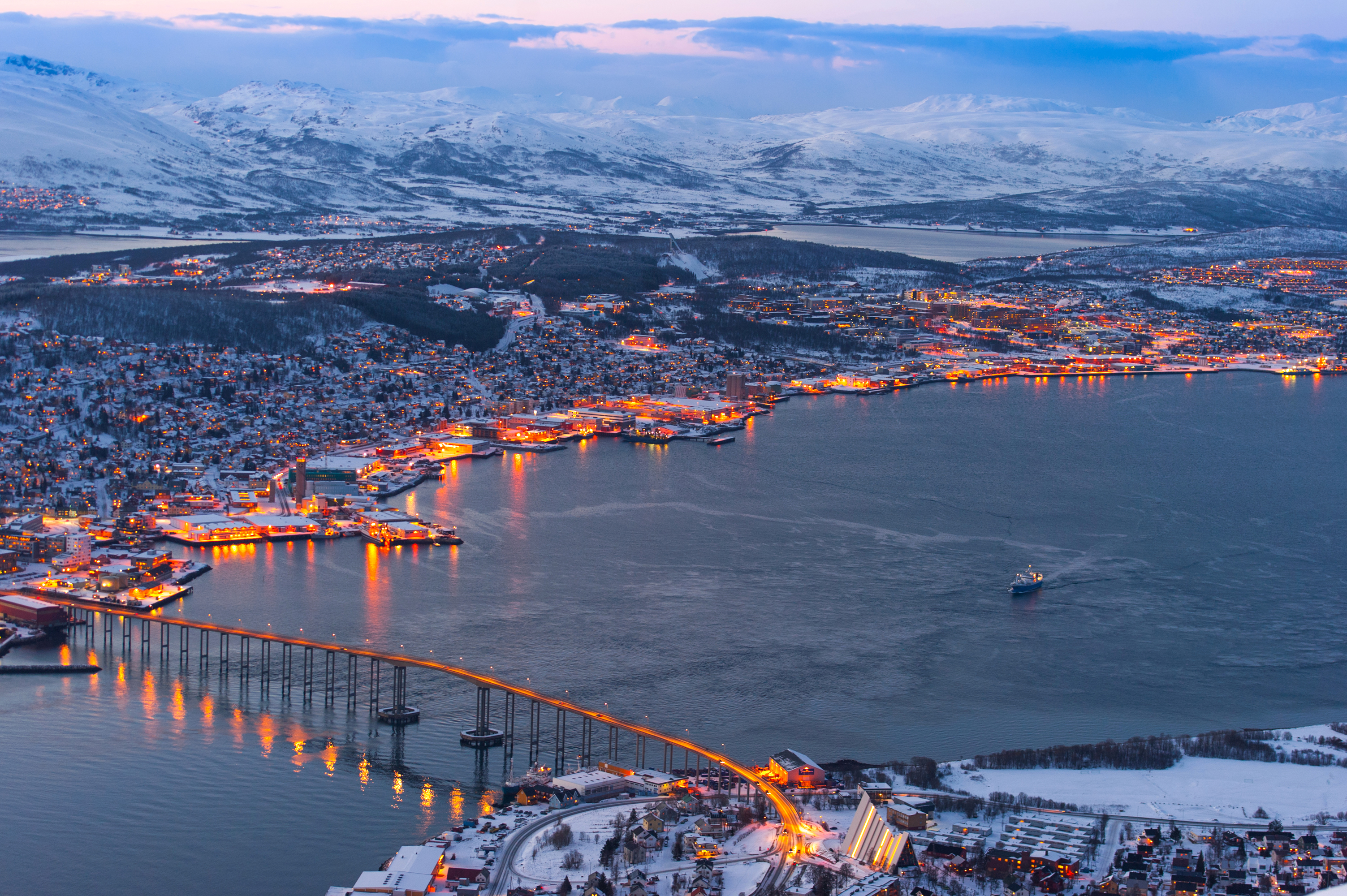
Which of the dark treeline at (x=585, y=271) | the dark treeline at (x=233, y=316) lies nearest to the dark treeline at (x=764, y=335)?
the dark treeline at (x=585, y=271)

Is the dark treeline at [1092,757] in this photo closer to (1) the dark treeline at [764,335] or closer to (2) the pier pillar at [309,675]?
(2) the pier pillar at [309,675]

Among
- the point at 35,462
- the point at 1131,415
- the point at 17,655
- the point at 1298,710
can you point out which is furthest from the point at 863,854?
the point at 1131,415

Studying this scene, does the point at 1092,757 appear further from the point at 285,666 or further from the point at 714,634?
the point at 285,666

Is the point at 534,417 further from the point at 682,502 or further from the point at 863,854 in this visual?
the point at 863,854

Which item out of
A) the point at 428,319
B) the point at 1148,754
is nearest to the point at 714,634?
the point at 1148,754

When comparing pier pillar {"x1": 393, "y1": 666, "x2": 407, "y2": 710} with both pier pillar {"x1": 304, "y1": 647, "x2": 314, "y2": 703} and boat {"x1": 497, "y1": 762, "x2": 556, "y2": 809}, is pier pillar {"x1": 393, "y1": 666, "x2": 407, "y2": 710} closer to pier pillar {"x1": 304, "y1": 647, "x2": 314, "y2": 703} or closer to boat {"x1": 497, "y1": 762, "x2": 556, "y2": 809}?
pier pillar {"x1": 304, "y1": 647, "x2": 314, "y2": 703}

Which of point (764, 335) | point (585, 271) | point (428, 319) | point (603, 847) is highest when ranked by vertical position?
point (585, 271)
